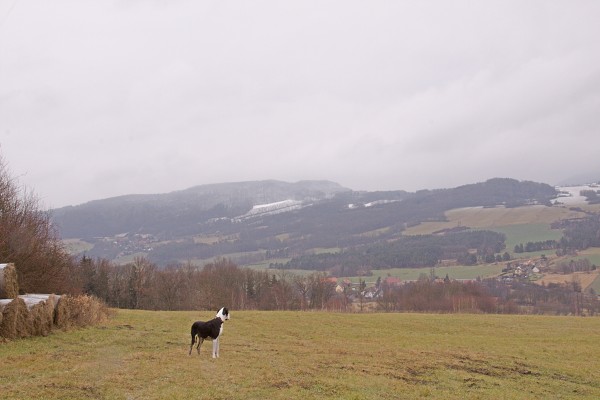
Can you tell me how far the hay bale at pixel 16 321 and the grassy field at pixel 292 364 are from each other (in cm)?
85

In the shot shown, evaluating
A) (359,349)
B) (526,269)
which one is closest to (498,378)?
(359,349)

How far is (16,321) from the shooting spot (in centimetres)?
2325

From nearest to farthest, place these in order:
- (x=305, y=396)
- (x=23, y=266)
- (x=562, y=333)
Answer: (x=305, y=396), (x=23, y=266), (x=562, y=333)

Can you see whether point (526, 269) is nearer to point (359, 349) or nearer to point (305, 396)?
point (359, 349)

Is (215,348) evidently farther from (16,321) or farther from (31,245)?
(31,245)

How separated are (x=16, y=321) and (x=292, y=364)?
12746 millimetres

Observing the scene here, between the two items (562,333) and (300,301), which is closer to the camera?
(562,333)

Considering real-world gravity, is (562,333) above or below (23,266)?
below

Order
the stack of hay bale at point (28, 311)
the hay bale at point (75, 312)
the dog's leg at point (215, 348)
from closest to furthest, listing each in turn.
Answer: the dog's leg at point (215, 348)
the stack of hay bale at point (28, 311)
the hay bale at point (75, 312)

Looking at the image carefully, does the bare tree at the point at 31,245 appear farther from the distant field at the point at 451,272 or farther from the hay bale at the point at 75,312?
the distant field at the point at 451,272

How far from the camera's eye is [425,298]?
117062 millimetres

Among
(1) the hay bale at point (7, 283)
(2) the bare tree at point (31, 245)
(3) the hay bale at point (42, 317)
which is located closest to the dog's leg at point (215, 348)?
(3) the hay bale at point (42, 317)

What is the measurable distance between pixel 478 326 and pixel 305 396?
109 ft

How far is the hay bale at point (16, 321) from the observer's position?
893 inches
